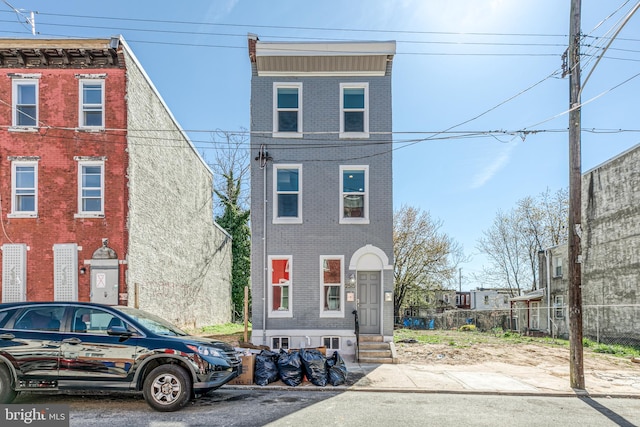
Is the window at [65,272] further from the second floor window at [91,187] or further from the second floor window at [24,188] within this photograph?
the second floor window at [24,188]

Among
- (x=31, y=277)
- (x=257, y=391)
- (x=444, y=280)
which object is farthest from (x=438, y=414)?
(x=444, y=280)

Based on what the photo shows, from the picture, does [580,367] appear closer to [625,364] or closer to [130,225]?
[625,364]

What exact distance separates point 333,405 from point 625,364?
10752mm

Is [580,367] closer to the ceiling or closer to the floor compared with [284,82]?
closer to the floor

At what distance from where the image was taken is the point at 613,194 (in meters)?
19.5

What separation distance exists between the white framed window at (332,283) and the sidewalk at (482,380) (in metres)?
2.04

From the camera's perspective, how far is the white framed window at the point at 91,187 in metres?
15.7

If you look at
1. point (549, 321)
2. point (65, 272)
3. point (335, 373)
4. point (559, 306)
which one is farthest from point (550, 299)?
point (65, 272)

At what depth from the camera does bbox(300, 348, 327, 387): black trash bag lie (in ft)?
33.0

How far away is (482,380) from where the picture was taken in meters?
10.9

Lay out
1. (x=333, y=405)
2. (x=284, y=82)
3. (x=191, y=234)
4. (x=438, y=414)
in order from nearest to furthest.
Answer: (x=438, y=414)
(x=333, y=405)
(x=284, y=82)
(x=191, y=234)

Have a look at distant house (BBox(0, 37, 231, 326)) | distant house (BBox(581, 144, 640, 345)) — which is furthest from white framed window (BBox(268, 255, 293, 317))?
distant house (BBox(581, 144, 640, 345))

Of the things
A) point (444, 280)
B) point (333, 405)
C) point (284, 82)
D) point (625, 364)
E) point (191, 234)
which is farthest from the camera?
point (444, 280)

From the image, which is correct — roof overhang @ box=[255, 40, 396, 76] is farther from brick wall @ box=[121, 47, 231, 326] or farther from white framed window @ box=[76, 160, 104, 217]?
white framed window @ box=[76, 160, 104, 217]
